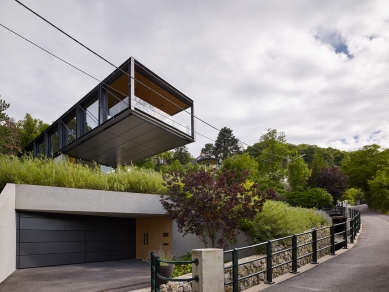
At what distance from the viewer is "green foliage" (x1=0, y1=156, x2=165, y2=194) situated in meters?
12.0

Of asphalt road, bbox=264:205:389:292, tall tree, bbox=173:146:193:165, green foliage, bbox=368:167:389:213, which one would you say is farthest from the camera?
tall tree, bbox=173:146:193:165

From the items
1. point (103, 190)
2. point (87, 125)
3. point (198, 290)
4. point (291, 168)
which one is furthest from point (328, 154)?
point (198, 290)

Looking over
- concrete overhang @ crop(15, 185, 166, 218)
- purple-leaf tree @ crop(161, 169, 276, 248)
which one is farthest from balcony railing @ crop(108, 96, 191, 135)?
purple-leaf tree @ crop(161, 169, 276, 248)

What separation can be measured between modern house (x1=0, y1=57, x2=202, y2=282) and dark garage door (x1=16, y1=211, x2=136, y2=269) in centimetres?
3

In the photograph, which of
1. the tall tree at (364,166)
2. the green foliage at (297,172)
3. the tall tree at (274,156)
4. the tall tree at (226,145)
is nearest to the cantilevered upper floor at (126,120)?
the tall tree at (274,156)

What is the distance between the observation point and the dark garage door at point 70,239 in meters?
12.3

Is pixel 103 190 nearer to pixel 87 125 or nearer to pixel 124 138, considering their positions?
pixel 124 138

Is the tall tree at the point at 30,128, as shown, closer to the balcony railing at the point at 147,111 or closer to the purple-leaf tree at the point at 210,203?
the balcony railing at the point at 147,111

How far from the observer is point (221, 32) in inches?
393

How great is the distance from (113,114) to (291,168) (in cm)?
2409

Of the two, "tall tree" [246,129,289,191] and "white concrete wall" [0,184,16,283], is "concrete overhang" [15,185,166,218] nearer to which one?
"white concrete wall" [0,184,16,283]

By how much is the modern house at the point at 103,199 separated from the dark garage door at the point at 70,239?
33 mm

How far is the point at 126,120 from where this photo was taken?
59.7 ft

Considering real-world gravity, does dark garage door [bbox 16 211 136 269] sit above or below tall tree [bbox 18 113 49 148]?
below
